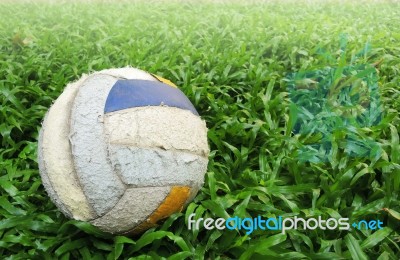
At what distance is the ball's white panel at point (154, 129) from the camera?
187 centimetres

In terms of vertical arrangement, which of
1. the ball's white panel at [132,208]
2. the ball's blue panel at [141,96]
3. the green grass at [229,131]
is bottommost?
the green grass at [229,131]

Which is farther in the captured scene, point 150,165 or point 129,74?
point 129,74

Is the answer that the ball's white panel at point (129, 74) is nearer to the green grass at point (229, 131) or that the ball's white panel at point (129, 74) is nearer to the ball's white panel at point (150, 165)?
the ball's white panel at point (150, 165)

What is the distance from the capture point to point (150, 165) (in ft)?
6.14

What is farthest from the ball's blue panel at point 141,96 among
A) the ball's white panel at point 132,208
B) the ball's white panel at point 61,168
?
the ball's white panel at point 132,208

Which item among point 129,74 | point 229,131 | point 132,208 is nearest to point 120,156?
point 132,208

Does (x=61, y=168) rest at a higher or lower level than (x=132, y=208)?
higher

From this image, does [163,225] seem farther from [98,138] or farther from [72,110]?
[72,110]

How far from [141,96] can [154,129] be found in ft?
0.56

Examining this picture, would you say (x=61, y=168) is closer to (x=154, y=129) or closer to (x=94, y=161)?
(x=94, y=161)

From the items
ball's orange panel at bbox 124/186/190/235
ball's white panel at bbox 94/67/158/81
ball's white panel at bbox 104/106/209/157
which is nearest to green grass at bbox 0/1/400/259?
ball's orange panel at bbox 124/186/190/235

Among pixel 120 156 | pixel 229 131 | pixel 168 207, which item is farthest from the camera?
pixel 229 131

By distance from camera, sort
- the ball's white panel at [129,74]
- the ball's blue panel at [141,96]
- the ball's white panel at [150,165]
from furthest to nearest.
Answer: the ball's white panel at [129,74], the ball's blue panel at [141,96], the ball's white panel at [150,165]

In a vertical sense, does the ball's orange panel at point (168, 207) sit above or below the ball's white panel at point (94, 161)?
below
